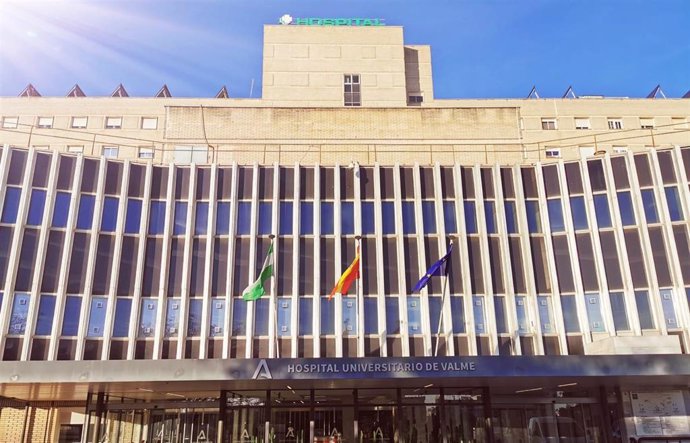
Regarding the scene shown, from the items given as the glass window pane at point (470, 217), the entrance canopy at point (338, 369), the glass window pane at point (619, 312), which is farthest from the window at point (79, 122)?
the glass window pane at point (619, 312)

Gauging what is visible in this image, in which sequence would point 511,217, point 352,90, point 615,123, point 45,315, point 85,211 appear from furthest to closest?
point 615,123 → point 352,90 → point 511,217 → point 85,211 → point 45,315

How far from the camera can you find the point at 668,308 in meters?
25.8

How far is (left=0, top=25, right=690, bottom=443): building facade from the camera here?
24.5 metres

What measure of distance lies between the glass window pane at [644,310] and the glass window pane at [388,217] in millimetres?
10688

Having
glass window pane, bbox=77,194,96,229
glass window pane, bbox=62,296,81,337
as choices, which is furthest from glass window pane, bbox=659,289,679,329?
glass window pane, bbox=77,194,96,229

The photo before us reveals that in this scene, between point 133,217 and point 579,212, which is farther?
point 579,212

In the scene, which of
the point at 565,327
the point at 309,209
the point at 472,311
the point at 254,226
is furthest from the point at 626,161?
the point at 254,226

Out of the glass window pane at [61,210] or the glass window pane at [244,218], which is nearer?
the glass window pane at [61,210]

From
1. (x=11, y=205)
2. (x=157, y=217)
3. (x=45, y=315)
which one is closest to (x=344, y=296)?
(x=157, y=217)

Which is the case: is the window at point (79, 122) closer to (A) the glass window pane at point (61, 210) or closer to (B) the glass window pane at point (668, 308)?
(A) the glass window pane at point (61, 210)

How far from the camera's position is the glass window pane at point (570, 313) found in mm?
26312

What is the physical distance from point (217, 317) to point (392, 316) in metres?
7.41

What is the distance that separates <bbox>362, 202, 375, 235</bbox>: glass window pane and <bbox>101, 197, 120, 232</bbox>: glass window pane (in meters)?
10.9

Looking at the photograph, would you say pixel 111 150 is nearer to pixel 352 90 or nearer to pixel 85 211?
pixel 85 211
